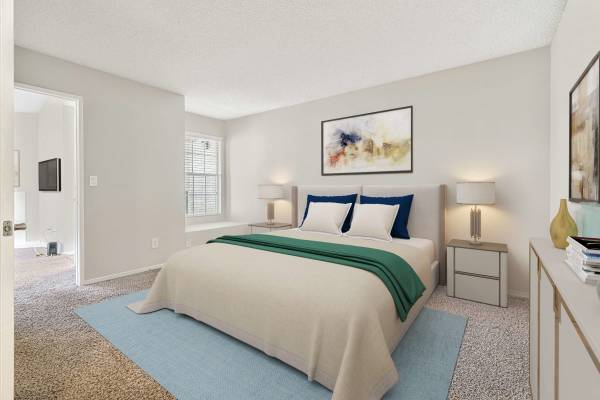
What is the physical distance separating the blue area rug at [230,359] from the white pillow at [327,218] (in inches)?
54.1

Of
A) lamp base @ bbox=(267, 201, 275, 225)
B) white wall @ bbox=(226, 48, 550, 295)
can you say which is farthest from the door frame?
white wall @ bbox=(226, 48, 550, 295)

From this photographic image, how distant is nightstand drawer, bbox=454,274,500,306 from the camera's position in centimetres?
285

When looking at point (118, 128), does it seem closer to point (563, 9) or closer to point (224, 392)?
point (224, 392)

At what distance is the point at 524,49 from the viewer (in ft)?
9.76

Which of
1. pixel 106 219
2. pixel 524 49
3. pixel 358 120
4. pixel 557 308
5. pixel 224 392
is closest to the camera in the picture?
pixel 557 308

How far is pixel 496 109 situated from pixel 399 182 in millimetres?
1299

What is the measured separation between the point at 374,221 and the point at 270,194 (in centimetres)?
209

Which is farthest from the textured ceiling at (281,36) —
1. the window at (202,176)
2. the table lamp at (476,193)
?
the window at (202,176)

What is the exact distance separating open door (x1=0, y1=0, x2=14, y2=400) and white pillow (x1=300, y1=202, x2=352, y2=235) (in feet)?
9.47

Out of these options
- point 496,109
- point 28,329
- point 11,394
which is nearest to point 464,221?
point 496,109

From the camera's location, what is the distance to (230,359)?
6.47ft

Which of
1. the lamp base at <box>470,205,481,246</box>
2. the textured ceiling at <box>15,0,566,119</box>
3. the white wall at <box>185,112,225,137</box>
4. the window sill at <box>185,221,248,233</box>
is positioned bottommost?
the window sill at <box>185,221,248,233</box>

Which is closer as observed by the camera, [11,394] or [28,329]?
[11,394]

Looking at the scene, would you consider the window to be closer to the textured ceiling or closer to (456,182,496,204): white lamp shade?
the textured ceiling
